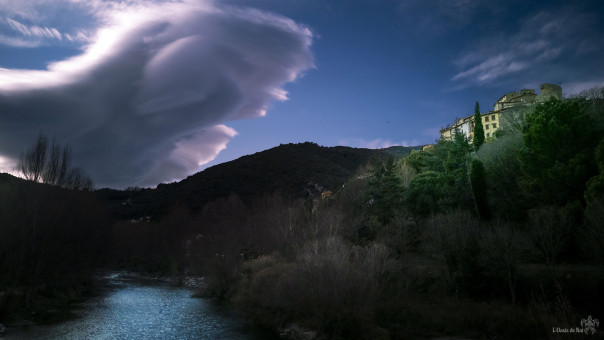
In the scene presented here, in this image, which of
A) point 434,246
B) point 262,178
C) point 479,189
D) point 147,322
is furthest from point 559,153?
point 262,178

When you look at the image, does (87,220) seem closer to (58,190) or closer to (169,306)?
(58,190)

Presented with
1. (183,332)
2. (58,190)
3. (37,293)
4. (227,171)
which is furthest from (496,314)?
(227,171)

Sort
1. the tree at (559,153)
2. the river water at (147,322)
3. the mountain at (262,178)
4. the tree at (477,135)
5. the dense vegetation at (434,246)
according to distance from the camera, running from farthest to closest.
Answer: the mountain at (262,178), the tree at (477,135), the tree at (559,153), the river water at (147,322), the dense vegetation at (434,246)

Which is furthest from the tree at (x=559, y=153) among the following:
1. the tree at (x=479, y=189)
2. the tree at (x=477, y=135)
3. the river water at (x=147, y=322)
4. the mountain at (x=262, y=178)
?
the mountain at (x=262, y=178)

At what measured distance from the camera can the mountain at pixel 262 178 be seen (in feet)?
328

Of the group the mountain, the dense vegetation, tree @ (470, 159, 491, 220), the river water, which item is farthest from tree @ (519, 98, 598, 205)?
the mountain

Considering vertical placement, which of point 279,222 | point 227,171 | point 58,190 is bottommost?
point 279,222

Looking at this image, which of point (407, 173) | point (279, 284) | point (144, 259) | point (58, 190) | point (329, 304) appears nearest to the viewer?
point (329, 304)

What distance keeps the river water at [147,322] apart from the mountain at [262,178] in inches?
1987

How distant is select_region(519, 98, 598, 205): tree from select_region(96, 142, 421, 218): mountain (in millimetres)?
56234

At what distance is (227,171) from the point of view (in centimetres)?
11762

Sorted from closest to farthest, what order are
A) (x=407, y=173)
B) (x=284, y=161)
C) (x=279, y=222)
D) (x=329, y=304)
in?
1. (x=329, y=304)
2. (x=279, y=222)
3. (x=407, y=173)
4. (x=284, y=161)

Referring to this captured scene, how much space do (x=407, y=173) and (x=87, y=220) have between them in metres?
47.2

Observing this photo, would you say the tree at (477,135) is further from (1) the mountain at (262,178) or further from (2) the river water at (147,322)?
(2) the river water at (147,322)
